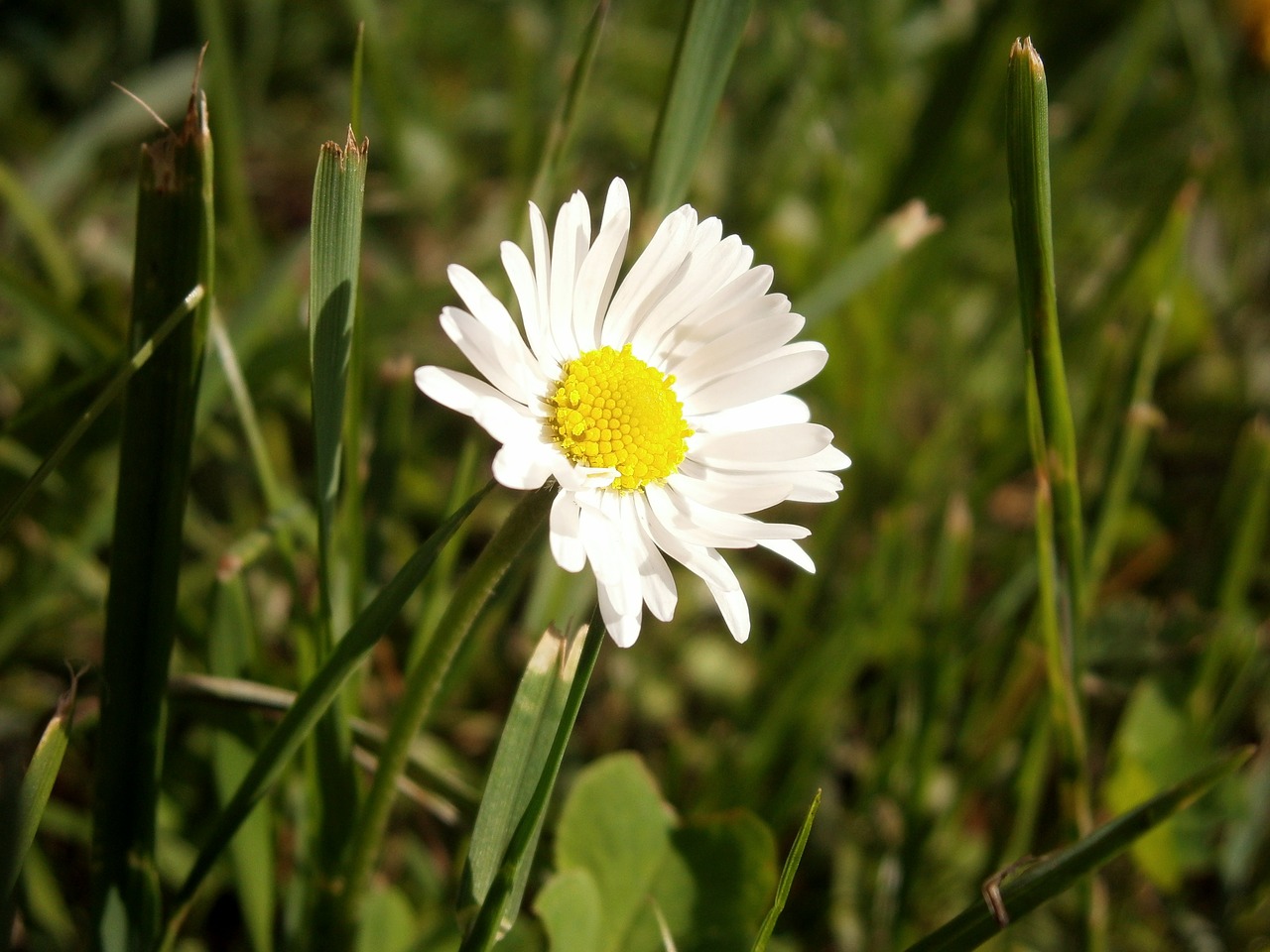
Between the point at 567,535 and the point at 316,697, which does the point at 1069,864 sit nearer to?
the point at 567,535

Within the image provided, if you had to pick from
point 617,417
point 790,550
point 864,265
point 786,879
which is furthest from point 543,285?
point 864,265

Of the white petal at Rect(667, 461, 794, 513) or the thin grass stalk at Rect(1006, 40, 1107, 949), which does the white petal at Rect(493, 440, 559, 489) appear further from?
the thin grass stalk at Rect(1006, 40, 1107, 949)

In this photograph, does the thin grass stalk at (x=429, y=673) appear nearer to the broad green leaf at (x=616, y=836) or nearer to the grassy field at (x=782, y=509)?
the grassy field at (x=782, y=509)

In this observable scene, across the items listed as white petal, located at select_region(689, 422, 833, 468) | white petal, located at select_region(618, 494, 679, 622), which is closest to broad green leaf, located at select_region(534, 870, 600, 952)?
white petal, located at select_region(618, 494, 679, 622)

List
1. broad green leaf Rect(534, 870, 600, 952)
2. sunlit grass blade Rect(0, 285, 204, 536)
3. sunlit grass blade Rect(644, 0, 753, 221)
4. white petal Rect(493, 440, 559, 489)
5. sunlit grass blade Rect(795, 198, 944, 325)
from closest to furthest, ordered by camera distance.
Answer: white petal Rect(493, 440, 559, 489) < sunlit grass blade Rect(0, 285, 204, 536) < broad green leaf Rect(534, 870, 600, 952) < sunlit grass blade Rect(644, 0, 753, 221) < sunlit grass blade Rect(795, 198, 944, 325)

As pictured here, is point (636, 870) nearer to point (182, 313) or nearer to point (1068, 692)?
point (1068, 692)

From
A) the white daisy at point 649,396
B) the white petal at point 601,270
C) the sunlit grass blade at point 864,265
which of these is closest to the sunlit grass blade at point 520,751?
the white daisy at point 649,396

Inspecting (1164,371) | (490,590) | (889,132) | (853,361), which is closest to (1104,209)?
(1164,371)
